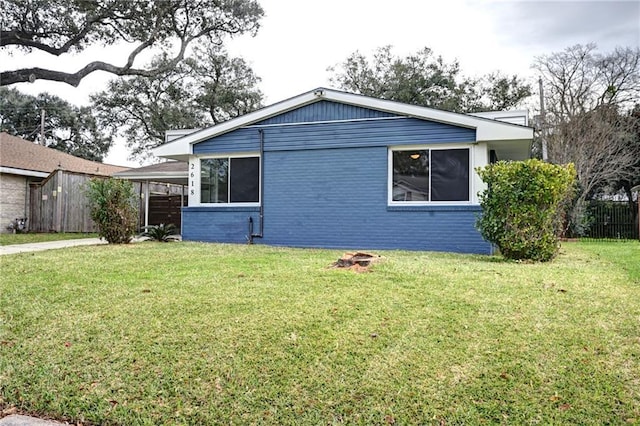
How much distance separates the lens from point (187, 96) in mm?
26016

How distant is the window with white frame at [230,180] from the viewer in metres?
11.2

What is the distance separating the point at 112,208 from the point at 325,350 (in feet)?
25.4

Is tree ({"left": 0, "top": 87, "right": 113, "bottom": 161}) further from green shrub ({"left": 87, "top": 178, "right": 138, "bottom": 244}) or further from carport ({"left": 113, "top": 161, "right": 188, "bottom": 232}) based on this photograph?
green shrub ({"left": 87, "top": 178, "right": 138, "bottom": 244})

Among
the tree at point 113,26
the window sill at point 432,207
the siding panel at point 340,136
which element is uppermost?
the tree at point 113,26

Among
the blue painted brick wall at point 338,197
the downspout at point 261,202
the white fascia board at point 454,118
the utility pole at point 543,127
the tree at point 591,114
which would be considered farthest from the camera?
the utility pole at point 543,127

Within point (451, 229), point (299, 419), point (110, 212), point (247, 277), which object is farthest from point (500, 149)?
point (299, 419)

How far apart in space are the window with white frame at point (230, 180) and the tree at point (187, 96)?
14.4 metres

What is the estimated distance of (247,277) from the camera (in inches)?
213

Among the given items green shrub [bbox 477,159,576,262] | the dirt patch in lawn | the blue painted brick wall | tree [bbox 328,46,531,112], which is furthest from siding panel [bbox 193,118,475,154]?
tree [bbox 328,46,531,112]

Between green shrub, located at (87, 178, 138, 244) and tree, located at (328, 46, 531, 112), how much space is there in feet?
59.4

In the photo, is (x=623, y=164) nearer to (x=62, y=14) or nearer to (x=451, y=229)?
(x=451, y=229)

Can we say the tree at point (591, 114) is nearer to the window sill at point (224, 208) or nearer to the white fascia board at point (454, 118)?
the white fascia board at point (454, 118)

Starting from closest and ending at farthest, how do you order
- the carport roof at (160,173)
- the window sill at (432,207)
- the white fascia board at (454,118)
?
the white fascia board at (454,118) → the window sill at (432,207) → the carport roof at (160,173)

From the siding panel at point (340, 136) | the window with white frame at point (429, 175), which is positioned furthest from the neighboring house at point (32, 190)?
the window with white frame at point (429, 175)
